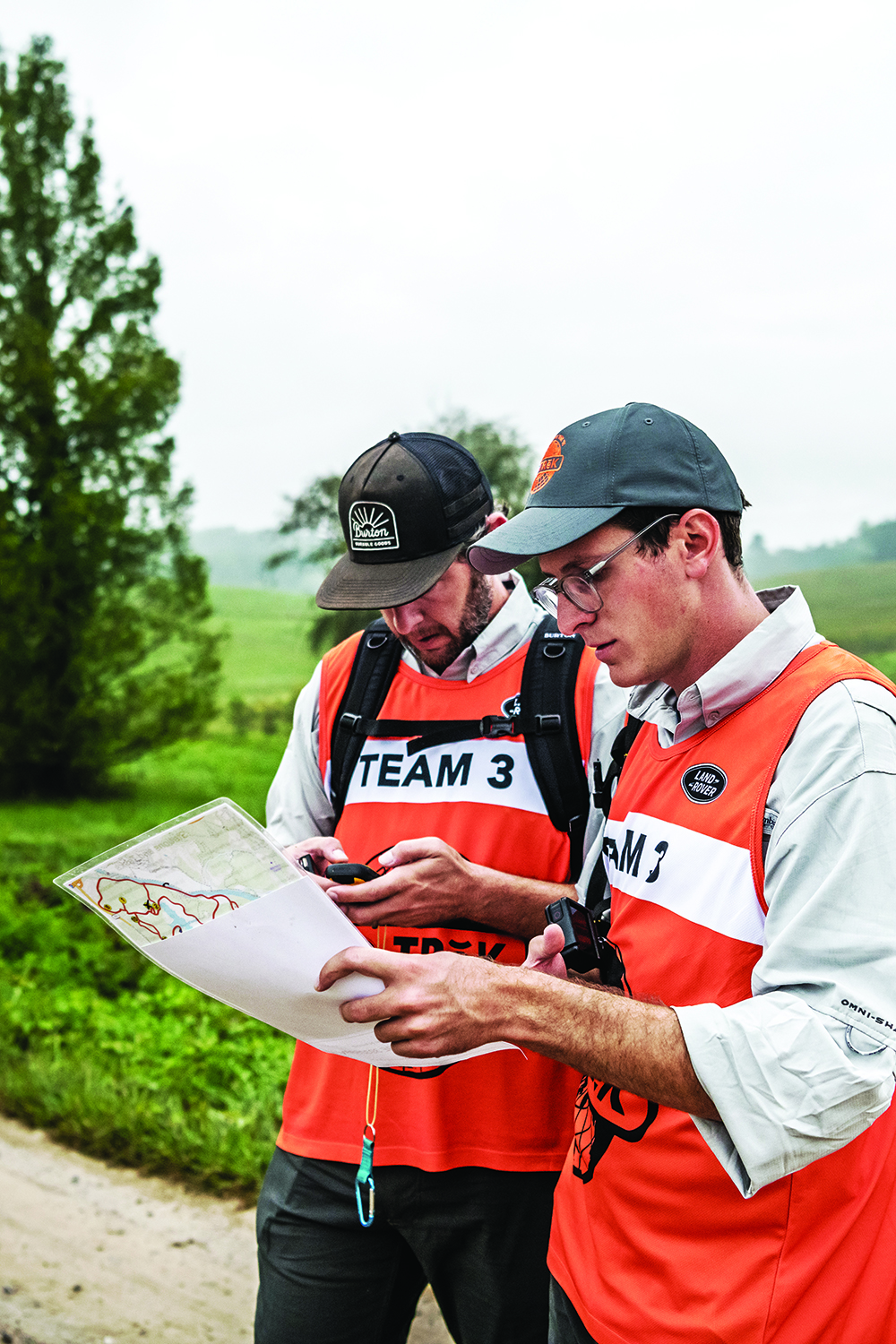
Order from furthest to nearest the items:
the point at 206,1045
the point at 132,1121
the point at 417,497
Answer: the point at 206,1045, the point at 132,1121, the point at 417,497

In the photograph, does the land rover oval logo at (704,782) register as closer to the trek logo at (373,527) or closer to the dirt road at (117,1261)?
the trek logo at (373,527)

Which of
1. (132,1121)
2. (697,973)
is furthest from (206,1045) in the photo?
(697,973)

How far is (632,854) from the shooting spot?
1.67 metres

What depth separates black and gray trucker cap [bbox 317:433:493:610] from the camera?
2.24 metres

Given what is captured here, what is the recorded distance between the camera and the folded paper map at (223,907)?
57.7 inches

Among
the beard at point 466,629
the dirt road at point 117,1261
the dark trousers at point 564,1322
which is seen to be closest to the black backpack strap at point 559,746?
the beard at point 466,629

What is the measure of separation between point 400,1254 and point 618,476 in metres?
1.64

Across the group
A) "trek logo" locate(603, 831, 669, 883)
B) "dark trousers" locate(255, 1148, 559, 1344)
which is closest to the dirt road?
"dark trousers" locate(255, 1148, 559, 1344)

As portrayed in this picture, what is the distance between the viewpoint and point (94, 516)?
14133mm

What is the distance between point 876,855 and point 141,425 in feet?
47.6

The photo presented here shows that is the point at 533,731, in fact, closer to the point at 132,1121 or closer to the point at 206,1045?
the point at 132,1121

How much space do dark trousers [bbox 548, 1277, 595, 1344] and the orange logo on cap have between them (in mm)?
1327

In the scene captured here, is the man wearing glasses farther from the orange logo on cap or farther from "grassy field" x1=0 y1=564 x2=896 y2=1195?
"grassy field" x1=0 y1=564 x2=896 y2=1195

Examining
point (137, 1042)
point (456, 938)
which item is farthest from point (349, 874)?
point (137, 1042)
